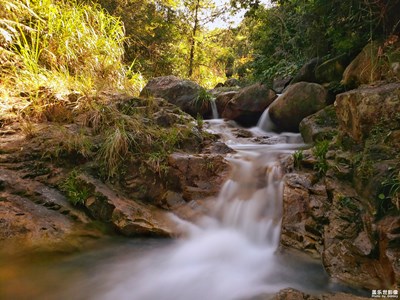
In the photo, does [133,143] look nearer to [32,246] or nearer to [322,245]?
[32,246]

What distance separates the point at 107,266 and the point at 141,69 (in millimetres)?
7520

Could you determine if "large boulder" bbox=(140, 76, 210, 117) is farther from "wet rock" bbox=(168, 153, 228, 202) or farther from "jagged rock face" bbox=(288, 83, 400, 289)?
"jagged rock face" bbox=(288, 83, 400, 289)

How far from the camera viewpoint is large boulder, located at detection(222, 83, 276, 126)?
20.5ft

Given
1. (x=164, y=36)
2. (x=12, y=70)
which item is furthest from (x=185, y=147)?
(x=164, y=36)

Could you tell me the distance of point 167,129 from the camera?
14.3 ft

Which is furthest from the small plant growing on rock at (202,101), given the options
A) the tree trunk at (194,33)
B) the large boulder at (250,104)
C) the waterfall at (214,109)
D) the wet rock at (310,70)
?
the tree trunk at (194,33)

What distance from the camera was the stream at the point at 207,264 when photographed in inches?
87.9

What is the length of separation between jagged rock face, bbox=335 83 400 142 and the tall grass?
3.75 m

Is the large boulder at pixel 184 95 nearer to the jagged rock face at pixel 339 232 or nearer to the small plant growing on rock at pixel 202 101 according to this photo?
the small plant growing on rock at pixel 202 101

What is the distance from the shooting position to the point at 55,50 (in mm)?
5117

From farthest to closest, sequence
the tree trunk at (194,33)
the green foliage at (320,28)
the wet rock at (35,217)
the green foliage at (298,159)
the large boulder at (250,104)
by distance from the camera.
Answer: the tree trunk at (194,33) → the large boulder at (250,104) → the green foliage at (320,28) → the green foliage at (298,159) → the wet rock at (35,217)

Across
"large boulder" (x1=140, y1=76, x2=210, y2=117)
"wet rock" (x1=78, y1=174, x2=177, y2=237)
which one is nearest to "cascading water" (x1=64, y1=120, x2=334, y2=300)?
"wet rock" (x1=78, y1=174, x2=177, y2=237)

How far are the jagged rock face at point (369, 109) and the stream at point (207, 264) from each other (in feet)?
3.12

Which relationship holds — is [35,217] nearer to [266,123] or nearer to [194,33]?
[266,123]
